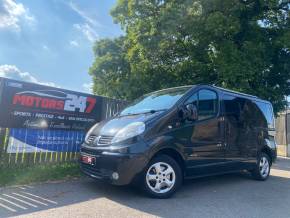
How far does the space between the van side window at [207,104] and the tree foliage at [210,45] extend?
759cm

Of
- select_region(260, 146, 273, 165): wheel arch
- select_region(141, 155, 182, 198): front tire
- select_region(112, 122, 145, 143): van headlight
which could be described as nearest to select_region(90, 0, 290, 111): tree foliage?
select_region(260, 146, 273, 165): wheel arch

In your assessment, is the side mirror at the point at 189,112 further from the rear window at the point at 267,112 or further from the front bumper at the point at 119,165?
the rear window at the point at 267,112

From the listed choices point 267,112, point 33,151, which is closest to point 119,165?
point 33,151

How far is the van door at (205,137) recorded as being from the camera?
209 inches

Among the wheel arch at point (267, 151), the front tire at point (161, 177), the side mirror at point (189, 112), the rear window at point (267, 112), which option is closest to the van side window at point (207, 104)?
the side mirror at point (189, 112)

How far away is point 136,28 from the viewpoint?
15.7 meters

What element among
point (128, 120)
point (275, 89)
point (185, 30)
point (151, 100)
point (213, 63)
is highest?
point (185, 30)

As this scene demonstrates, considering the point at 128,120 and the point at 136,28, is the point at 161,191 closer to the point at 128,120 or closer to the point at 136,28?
the point at 128,120

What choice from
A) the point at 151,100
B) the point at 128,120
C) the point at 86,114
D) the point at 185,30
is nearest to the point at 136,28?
the point at 185,30

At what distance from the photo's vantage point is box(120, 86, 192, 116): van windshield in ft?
17.7

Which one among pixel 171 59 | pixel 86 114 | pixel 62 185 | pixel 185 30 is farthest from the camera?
pixel 171 59

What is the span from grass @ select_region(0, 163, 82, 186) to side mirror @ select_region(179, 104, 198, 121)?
9.39 feet

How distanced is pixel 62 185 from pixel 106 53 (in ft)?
53.9

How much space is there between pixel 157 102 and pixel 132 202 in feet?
6.77
